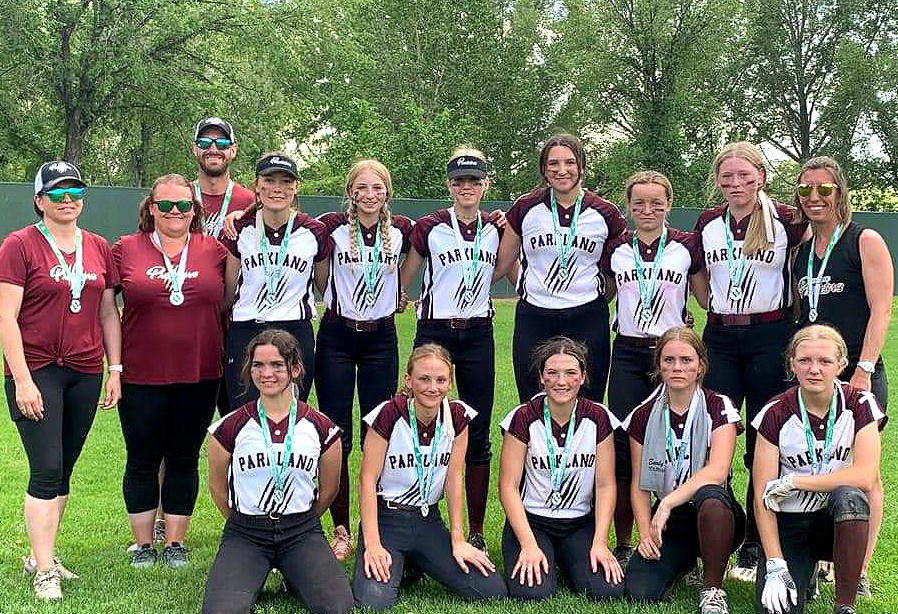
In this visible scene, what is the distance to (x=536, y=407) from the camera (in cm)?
452

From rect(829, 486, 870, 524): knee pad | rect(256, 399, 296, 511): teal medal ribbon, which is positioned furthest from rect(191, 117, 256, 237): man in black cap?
rect(829, 486, 870, 524): knee pad

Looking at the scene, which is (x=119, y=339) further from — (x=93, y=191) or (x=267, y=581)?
(x=93, y=191)

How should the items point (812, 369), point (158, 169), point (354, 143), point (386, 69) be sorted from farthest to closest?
point (386, 69) < point (158, 169) < point (354, 143) < point (812, 369)

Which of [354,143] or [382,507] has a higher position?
[354,143]

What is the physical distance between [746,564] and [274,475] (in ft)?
7.75

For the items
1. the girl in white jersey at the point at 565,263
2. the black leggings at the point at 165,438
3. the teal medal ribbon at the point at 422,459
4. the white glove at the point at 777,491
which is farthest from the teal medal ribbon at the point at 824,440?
the black leggings at the point at 165,438

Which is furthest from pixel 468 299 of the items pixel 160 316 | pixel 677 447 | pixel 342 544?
pixel 160 316

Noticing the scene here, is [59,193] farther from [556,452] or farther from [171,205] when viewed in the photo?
[556,452]

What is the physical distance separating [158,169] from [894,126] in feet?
86.2

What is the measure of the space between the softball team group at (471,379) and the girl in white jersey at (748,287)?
0.5 inches

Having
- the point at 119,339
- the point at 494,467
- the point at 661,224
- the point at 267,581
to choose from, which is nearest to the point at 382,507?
the point at 267,581

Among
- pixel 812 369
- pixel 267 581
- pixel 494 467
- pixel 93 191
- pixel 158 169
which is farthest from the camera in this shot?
pixel 158 169

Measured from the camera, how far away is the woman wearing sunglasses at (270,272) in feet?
15.7

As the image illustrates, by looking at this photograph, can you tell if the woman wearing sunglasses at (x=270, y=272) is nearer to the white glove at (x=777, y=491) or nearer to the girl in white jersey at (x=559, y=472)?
the girl in white jersey at (x=559, y=472)
